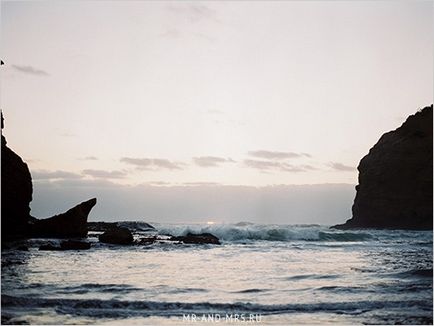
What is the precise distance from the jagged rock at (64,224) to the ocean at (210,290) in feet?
38.9

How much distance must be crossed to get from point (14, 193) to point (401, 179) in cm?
6006

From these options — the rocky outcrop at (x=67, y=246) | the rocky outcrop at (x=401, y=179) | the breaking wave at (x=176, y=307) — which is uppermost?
the rocky outcrop at (x=401, y=179)

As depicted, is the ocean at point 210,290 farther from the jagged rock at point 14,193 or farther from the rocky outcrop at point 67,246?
the jagged rock at point 14,193

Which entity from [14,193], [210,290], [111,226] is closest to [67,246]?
[14,193]

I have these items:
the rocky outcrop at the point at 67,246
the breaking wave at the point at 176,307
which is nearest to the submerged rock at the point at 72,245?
the rocky outcrop at the point at 67,246

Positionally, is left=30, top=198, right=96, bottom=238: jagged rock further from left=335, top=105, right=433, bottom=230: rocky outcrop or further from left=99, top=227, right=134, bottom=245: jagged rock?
left=335, top=105, right=433, bottom=230: rocky outcrop

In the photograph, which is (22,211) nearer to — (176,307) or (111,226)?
(176,307)

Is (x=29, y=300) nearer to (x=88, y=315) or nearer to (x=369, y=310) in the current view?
(x=88, y=315)

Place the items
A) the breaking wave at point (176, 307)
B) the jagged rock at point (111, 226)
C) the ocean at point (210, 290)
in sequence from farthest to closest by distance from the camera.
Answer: the jagged rock at point (111, 226)
the breaking wave at point (176, 307)
the ocean at point (210, 290)

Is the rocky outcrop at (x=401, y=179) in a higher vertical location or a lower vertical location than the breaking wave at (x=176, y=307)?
higher

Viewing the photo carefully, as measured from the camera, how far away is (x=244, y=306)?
12383 mm

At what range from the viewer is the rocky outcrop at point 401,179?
227 feet

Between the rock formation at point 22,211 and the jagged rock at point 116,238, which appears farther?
the rock formation at point 22,211

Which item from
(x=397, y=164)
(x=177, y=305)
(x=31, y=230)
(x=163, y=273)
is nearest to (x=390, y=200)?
(x=397, y=164)
